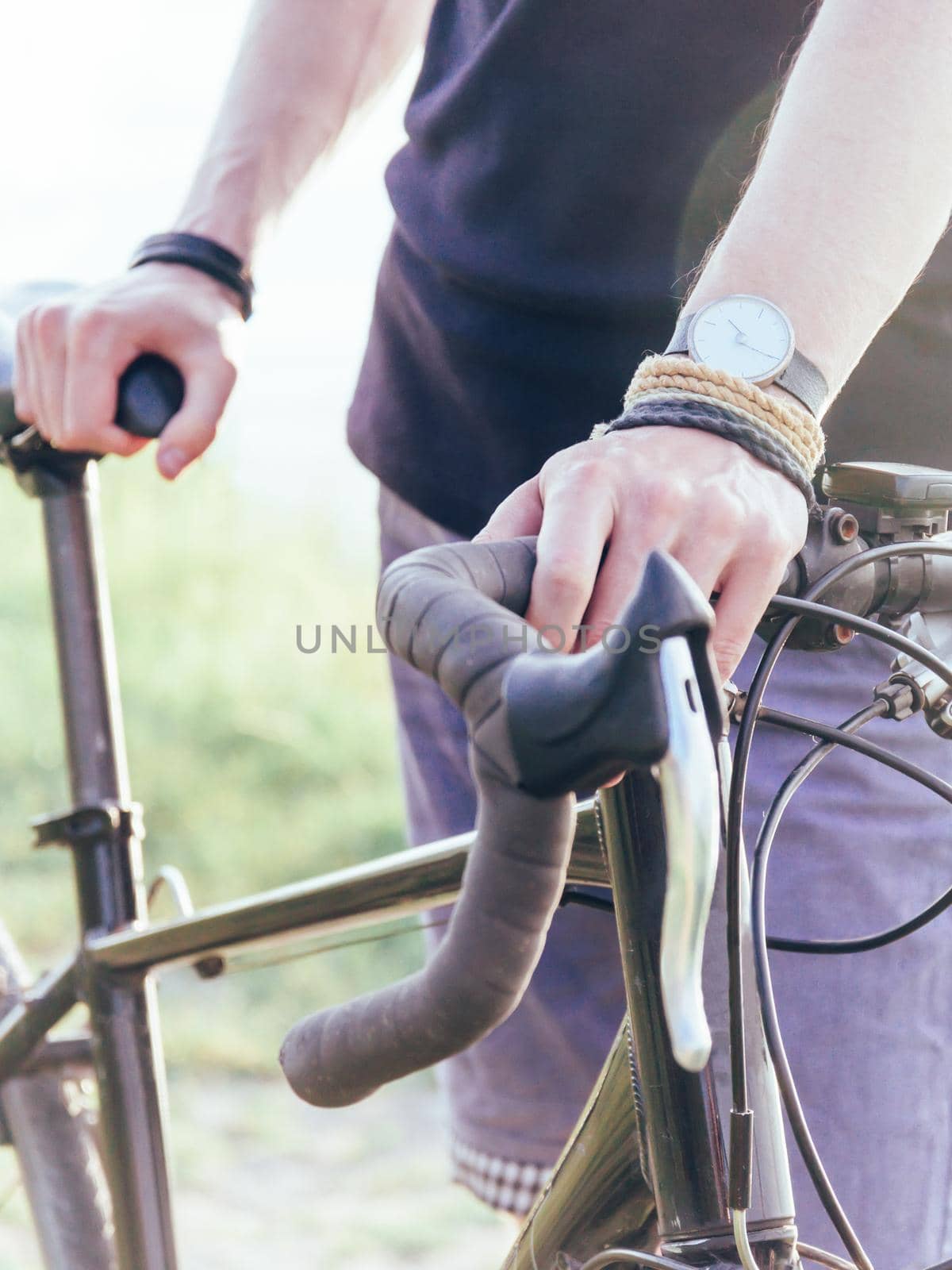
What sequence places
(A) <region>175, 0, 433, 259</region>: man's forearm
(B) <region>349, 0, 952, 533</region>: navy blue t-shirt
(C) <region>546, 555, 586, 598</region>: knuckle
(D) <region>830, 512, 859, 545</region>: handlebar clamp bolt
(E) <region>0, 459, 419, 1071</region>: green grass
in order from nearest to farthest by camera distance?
(C) <region>546, 555, 586, 598</region>: knuckle, (D) <region>830, 512, 859, 545</region>: handlebar clamp bolt, (B) <region>349, 0, 952, 533</region>: navy blue t-shirt, (A) <region>175, 0, 433, 259</region>: man's forearm, (E) <region>0, 459, 419, 1071</region>: green grass

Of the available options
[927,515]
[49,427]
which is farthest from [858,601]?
[49,427]

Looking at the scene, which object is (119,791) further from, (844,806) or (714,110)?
(714,110)

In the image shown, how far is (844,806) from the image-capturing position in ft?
2.87

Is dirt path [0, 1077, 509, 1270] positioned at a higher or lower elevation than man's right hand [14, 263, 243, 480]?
lower

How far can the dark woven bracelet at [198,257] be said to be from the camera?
1.10 metres

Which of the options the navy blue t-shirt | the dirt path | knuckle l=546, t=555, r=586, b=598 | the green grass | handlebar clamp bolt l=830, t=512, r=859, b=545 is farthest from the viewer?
the green grass

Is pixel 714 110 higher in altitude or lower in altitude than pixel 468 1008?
higher

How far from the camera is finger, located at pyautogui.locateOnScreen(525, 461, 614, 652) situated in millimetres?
477

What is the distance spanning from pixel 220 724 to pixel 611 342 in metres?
2.13

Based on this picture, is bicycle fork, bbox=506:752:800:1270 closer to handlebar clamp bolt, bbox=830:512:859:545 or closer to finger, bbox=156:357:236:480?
handlebar clamp bolt, bbox=830:512:859:545

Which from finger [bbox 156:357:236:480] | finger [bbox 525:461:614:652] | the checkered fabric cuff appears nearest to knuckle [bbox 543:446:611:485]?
finger [bbox 525:461:614:652]

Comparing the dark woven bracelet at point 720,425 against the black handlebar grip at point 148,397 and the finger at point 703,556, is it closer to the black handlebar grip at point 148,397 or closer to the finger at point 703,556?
the finger at point 703,556

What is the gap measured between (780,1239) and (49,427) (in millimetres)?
845

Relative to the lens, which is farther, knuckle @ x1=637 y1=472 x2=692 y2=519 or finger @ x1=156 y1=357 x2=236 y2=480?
finger @ x1=156 y1=357 x2=236 y2=480
